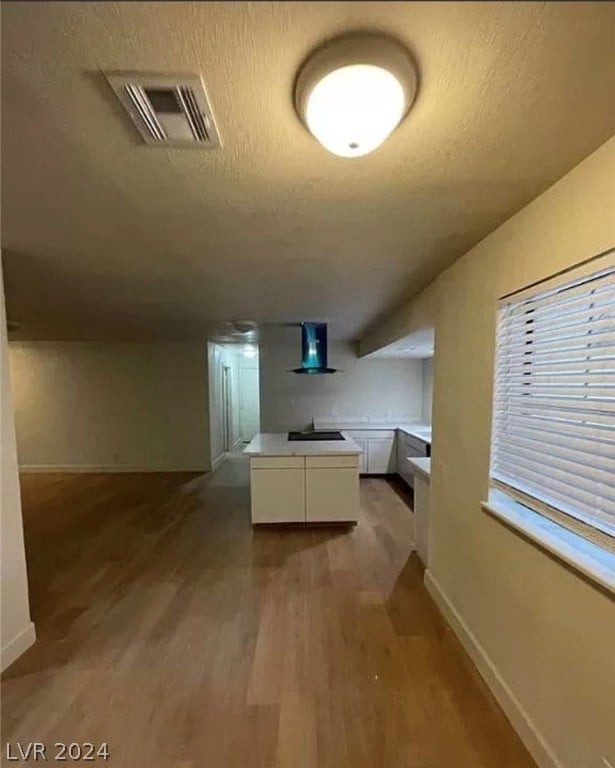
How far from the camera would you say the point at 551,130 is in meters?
1.20

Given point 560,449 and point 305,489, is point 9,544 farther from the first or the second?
point 560,449

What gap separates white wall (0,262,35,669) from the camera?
2.18 meters

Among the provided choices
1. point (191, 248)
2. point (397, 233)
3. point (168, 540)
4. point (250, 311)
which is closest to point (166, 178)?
point (191, 248)

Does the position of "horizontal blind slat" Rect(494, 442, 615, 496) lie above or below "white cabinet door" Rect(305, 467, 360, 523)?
above

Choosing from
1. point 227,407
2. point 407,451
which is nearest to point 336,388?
point 407,451

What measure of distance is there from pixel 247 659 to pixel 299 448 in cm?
217

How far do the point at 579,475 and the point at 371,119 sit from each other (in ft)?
4.52

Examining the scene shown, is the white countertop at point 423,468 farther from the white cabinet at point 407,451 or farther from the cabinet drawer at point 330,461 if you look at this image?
the white cabinet at point 407,451

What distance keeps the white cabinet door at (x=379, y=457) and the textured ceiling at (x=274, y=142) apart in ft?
13.6

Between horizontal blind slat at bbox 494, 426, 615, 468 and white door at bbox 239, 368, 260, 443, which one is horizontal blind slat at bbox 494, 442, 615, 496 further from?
white door at bbox 239, 368, 260, 443

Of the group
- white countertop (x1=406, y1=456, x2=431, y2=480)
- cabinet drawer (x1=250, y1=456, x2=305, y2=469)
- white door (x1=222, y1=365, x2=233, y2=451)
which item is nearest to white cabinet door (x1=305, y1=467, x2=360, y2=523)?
cabinet drawer (x1=250, y1=456, x2=305, y2=469)

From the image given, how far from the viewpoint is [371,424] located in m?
6.58

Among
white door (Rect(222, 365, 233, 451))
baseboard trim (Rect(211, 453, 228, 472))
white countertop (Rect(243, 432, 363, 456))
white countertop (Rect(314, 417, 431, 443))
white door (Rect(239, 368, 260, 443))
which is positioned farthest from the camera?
white door (Rect(239, 368, 260, 443))

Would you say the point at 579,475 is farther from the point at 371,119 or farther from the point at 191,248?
the point at 191,248
